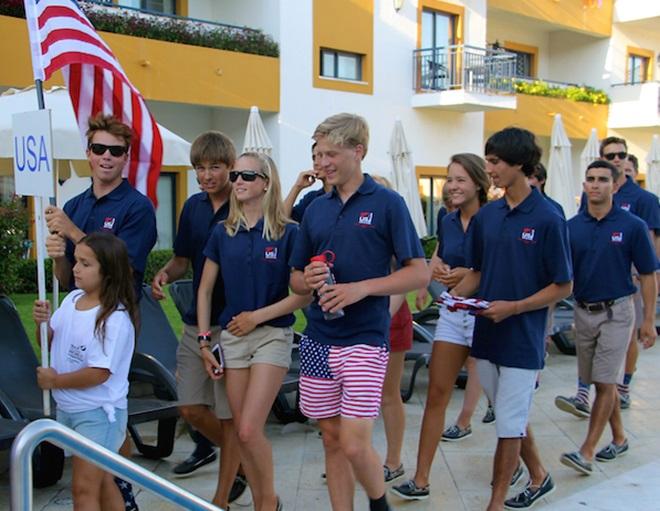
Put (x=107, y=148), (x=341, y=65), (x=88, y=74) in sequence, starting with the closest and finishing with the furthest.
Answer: (x=107, y=148) → (x=88, y=74) → (x=341, y=65)

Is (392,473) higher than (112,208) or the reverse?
the reverse

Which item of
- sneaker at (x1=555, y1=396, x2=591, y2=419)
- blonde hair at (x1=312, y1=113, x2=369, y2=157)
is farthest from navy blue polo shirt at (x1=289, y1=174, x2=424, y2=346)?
sneaker at (x1=555, y1=396, x2=591, y2=419)

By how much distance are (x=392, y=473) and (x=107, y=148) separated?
8.68 ft

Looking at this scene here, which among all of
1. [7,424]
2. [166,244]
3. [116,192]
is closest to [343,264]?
[116,192]

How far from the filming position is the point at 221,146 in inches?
174

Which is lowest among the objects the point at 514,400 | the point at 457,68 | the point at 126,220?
the point at 514,400

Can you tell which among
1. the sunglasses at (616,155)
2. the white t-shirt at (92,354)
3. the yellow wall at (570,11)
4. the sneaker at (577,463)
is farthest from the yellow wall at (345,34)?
the white t-shirt at (92,354)

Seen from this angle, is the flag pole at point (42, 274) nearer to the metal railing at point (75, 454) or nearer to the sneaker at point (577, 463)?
the metal railing at point (75, 454)

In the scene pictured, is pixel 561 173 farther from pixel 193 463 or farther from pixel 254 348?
pixel 254 348

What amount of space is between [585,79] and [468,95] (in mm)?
9499

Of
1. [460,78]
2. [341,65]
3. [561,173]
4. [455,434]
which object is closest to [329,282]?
[455,434]

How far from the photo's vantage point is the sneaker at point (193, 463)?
503 cm

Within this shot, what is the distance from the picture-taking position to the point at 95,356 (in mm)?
3408

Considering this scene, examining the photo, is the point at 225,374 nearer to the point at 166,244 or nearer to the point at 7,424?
the point at 7,424
